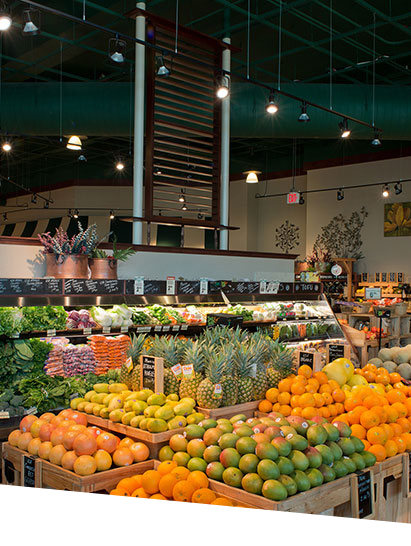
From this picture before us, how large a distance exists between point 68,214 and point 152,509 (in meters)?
17.0

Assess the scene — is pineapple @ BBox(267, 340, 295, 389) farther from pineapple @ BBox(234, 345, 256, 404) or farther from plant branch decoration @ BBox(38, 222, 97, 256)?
plant branch decoration @ BBox(38, 222, 97, 256)

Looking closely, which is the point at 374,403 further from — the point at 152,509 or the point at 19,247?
the point at 19,247

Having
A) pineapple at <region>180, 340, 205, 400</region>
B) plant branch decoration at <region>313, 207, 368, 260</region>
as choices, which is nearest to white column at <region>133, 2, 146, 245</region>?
pineapple at <region>180, 340, 205, 400</region>

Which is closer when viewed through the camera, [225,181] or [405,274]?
[225,181]

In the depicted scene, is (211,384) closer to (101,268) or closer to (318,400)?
(318,400)

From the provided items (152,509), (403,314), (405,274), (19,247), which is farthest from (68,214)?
(152,509)

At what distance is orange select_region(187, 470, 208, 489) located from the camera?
7.94ft

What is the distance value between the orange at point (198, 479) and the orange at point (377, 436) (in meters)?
1.06

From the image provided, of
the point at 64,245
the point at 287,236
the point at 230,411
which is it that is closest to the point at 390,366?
the point at 230,411

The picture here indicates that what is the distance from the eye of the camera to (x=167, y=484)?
2.45m

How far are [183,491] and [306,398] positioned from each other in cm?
109

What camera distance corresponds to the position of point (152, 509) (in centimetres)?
102

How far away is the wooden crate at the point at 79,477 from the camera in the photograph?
8.14 feet

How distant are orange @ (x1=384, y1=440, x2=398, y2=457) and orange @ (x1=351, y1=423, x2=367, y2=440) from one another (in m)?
0.12
